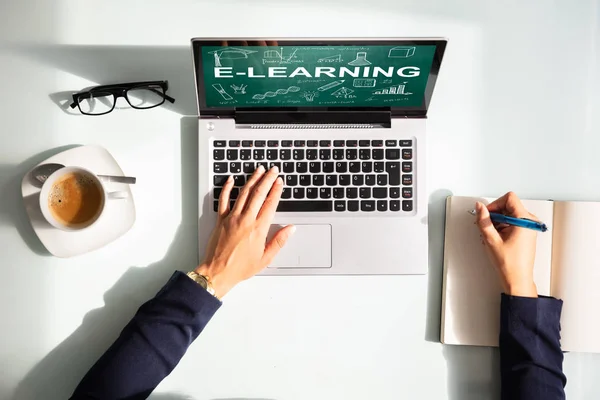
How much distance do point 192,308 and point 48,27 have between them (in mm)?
675

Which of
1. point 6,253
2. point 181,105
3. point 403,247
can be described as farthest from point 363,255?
point 6,253

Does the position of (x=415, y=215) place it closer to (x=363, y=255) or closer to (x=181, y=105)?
(x=363, y=255)

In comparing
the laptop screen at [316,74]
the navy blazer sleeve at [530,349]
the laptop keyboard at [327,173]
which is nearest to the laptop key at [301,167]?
the laptop keyboard at [327,173]

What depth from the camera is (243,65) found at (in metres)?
0.82

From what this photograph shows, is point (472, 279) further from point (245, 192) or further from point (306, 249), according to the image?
point (245, 192)

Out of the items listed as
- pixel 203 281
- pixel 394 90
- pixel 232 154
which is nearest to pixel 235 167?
pixel 232 154

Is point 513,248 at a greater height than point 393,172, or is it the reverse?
point 393,172

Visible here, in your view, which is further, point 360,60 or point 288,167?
point 288,167

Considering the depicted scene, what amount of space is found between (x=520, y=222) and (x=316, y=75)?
478 mm

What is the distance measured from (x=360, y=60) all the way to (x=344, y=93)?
0.09m

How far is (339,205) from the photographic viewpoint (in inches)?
36.5

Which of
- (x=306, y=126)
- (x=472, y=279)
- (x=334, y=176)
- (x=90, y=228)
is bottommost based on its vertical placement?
(x=472, y=279)

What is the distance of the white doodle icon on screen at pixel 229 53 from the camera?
2.58ft

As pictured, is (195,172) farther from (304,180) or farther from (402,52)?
(402,52)
